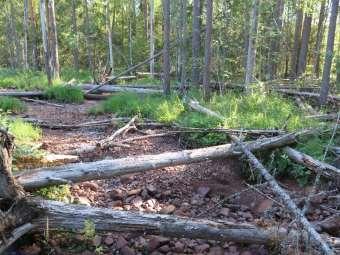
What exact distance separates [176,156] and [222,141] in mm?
1279

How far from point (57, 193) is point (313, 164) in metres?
3.11

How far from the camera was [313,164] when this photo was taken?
4.67 m

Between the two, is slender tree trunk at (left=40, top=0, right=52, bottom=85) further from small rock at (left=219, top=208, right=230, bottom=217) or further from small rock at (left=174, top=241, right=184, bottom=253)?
small rock at (left=174, top=241, right=184, bottom=253)

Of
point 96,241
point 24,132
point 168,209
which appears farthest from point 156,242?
point 24,132

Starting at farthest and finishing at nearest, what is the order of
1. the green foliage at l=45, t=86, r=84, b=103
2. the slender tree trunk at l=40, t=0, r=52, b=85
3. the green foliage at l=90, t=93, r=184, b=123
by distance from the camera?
the slender tree trunk at l=40, t=0, r=52, b=85, the green foliage at l=45, t=86, r=84, b=103, the green foliage at l=90, t=93, r=184, b=123

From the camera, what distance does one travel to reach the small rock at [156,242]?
3752mm

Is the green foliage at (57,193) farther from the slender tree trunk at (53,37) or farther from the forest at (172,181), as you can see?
the slender tree trunk at (53,37)

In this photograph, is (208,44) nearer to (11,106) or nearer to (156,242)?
(11,106)

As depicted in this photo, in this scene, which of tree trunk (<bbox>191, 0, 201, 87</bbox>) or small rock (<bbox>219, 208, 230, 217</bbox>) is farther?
tree trunk (<bbox>191, 0, 201, 87</bbox>)

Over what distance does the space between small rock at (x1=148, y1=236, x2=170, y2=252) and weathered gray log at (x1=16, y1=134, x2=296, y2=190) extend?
113cm

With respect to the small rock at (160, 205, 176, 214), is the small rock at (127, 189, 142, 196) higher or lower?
higher

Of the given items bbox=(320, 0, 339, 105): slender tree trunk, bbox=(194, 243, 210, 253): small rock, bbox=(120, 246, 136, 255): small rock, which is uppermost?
bbox=(320, 0, 339, 105): slender tree trunk

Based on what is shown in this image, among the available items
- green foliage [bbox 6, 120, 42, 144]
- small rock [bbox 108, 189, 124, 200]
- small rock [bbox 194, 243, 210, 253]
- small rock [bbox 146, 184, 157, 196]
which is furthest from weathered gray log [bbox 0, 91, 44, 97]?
small rock [bbox 194, 243, 210, 253]

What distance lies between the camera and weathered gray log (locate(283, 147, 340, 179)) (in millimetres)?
4430
